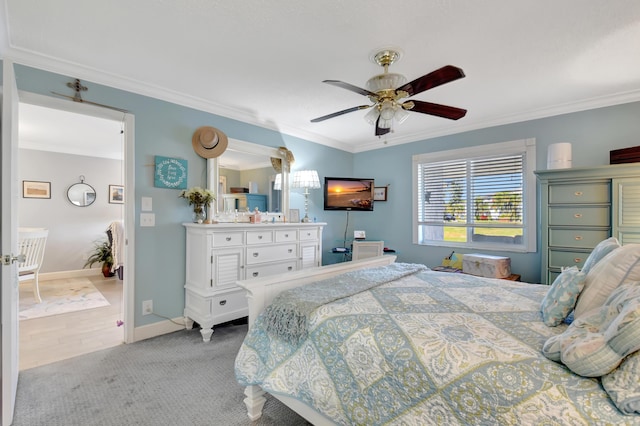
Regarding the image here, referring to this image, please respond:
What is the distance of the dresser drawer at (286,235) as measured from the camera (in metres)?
3.37

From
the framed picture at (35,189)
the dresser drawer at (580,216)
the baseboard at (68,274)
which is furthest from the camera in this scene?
the baseboard at (68,274)

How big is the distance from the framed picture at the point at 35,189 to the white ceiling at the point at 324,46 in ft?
13.2

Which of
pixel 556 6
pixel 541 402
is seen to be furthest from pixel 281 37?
pixel 541 402

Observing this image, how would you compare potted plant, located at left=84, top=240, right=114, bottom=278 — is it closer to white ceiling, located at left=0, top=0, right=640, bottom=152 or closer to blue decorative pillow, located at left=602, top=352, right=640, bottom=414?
white ceiling, located at left=0, top=0, right=640, bottom=152

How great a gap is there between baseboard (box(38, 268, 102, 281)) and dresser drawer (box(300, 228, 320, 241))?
4675 millimetres

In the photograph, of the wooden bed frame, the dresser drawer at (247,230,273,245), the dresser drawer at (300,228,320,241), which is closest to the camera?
the wooden bed frame

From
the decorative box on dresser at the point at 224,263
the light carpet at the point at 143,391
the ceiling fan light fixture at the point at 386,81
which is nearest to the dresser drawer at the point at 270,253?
the decorative box on dresser at the point at 224,263

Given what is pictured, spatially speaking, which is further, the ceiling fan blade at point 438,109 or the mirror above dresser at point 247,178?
the mirror above dresser at point 247,178

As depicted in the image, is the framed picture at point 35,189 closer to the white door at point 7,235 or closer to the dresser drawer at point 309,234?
the white door at point 7,235

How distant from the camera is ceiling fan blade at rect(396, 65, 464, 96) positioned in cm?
161

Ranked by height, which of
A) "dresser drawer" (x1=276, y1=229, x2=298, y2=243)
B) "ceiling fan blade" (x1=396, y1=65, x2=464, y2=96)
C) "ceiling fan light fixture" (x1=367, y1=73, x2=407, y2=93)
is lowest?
"dresser drawer" (x1=276, y1=229, x2=298, y2=243)

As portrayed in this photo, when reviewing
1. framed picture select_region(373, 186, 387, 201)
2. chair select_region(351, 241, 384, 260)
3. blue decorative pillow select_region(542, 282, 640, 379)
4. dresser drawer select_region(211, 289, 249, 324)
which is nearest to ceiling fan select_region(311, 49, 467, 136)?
blue decorative pillow select_region(542, 282, 640, 379)

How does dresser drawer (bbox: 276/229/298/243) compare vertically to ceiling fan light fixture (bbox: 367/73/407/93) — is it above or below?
below

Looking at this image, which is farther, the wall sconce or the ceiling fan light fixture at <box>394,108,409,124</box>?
the wall sconce
